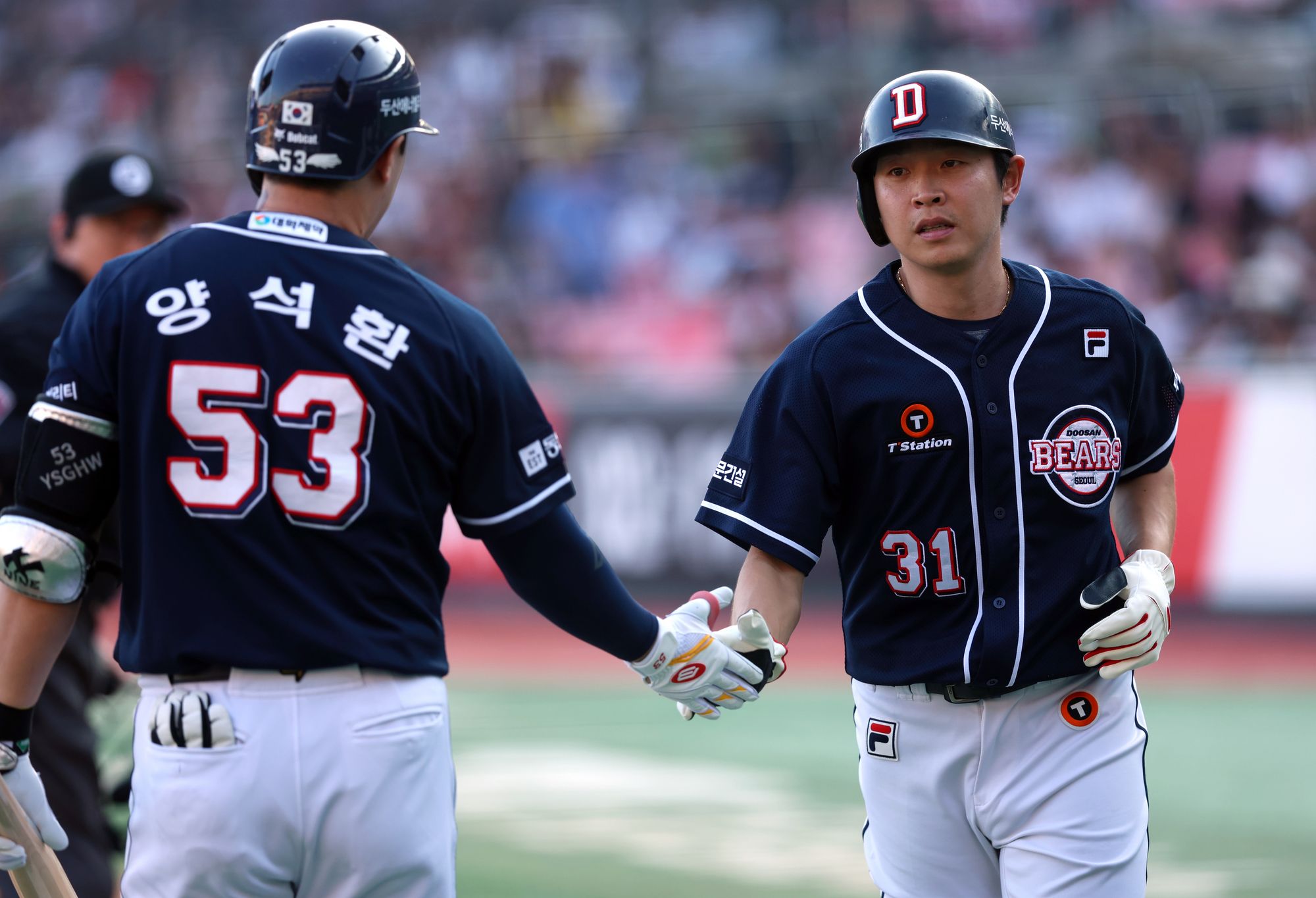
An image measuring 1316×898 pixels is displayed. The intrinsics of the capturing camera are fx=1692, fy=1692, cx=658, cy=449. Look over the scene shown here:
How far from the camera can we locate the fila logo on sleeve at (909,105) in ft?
12.9

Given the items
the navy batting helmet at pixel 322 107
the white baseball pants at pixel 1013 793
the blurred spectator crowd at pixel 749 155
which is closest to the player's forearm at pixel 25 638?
the navy batting helmet at pixel 322 107

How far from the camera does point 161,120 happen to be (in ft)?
67.7

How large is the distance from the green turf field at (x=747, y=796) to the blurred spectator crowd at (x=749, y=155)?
461 centimetres

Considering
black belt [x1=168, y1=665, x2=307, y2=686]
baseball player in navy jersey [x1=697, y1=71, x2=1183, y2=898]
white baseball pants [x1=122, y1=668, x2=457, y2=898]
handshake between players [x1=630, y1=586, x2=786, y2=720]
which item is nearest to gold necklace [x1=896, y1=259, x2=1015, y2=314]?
baseball player in navy jersey [x1=697, y1=71, x2=1183, y2=898]

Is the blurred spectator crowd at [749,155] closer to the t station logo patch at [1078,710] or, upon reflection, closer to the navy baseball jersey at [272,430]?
the t station logo patch at [1078,710]

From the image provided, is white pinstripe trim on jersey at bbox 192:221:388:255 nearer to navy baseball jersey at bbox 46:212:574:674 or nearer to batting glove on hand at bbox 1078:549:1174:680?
navy baseball jersey at bbox 46:212:574:674

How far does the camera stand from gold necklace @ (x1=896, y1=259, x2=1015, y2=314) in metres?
4.12

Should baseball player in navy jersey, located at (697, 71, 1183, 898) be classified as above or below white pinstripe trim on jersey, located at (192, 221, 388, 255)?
below

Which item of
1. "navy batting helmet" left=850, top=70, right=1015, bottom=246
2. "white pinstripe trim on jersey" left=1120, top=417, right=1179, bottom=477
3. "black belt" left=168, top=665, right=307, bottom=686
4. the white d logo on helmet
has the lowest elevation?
"black belt" left=168, top=665, right=307, bottom=686

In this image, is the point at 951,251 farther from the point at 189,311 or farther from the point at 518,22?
the point at 518,22

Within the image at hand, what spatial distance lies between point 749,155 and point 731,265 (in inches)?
62.9

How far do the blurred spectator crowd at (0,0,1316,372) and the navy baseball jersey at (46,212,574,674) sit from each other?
443 inches

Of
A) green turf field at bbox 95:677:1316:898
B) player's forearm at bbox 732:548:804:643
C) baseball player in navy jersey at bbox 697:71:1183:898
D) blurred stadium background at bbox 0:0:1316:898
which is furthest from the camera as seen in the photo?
blurred stadium background at bbox 0:0:1316:898

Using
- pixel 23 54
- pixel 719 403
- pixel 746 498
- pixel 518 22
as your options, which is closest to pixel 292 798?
pixel 746 498
